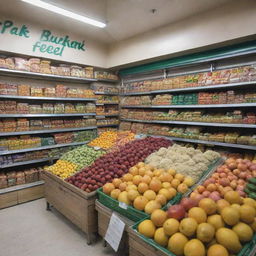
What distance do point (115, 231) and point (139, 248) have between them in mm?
466

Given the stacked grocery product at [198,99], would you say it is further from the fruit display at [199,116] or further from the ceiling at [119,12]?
the ceiling at [119,12]

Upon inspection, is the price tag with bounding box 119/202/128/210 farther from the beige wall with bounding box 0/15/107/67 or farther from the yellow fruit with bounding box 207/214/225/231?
the beige wall with bounding box 0/15/107/67

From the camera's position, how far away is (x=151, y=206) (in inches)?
73.0

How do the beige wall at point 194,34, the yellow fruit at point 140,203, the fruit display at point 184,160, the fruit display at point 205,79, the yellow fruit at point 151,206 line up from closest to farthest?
1. the yellow fruit at point 151,206
2. the yellow fruit at point 140,203
3. the fruit display at point 184,160
4. the beige wall at point 194,34
5. the fruit display at point 205,79

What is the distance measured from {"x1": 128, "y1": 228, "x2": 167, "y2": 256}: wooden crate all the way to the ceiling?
305 cm

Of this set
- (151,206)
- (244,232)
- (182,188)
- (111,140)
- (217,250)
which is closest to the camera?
(217,250)

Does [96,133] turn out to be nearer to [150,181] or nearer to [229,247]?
[150,181]

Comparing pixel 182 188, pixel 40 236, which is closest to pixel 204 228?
pixel 182 188

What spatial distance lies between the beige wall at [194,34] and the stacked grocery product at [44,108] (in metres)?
1.42

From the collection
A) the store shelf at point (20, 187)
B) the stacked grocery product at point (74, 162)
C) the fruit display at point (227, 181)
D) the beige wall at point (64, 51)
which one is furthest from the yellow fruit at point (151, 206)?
the beige wall at point (64, 51)

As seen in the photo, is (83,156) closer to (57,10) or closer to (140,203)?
(140,203)

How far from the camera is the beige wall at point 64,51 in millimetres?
3627

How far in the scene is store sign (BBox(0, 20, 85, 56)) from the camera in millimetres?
3600

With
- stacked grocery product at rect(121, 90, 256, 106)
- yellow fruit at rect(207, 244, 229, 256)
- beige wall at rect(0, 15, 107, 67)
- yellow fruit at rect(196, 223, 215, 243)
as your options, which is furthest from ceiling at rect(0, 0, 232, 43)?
yellow fruit at rect(207, 244, 229, 256)
